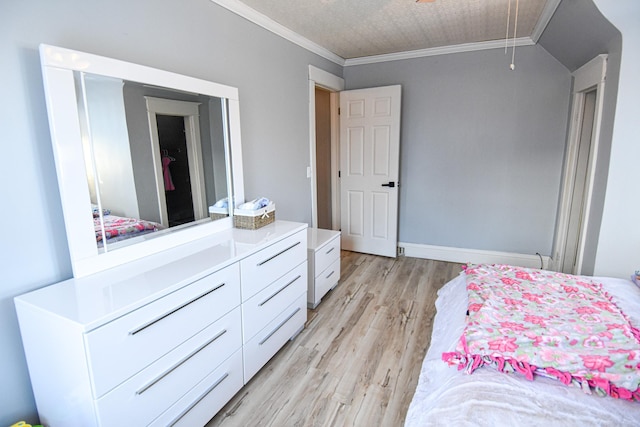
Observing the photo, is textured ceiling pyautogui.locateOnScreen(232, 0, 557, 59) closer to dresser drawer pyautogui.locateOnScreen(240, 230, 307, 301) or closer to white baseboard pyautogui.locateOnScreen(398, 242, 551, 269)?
dresser drawer pyautogui.locateOnScreen(240, 230, 307, 301)

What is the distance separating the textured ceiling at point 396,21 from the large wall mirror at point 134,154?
0.94 meters

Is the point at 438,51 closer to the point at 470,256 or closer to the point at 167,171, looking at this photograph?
the point at 470,256

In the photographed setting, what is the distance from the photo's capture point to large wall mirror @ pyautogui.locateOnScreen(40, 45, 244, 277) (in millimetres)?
1353

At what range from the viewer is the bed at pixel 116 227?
148 centimetres

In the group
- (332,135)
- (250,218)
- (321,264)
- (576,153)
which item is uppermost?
(332,135)

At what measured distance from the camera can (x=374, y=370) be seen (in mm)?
2074

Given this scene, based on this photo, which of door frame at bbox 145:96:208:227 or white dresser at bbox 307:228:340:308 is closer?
door frame at bbox 145:96:208:227

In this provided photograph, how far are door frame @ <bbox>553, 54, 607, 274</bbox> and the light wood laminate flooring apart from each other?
1274mm

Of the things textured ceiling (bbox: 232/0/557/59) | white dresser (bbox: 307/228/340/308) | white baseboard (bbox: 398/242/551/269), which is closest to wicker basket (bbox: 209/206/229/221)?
white dresser (bbox: 307/228/340/308)

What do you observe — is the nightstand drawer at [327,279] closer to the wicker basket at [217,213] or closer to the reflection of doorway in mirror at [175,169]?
the wicker basket at [217,213]

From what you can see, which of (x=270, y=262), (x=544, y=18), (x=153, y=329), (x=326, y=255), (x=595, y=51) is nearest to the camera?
(x=153, y=329)

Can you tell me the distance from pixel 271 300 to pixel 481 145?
291cm

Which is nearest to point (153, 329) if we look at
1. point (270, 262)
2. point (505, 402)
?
point (270, 262)

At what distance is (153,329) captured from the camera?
4.21ft
